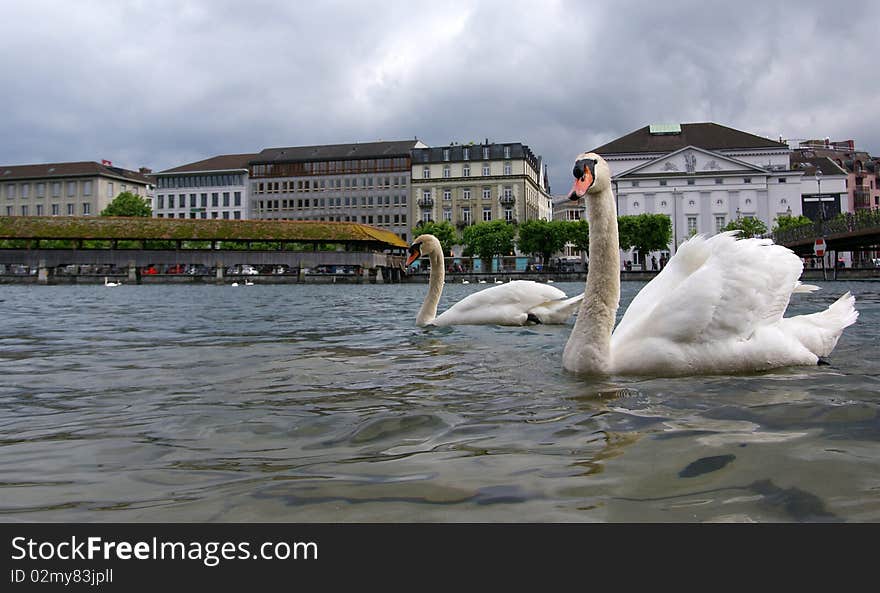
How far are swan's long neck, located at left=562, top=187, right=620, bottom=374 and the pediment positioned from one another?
8913 centimetres

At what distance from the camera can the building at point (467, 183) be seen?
10250 cm

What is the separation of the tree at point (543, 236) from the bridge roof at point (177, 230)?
28.4 m

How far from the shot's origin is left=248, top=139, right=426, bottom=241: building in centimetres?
10450

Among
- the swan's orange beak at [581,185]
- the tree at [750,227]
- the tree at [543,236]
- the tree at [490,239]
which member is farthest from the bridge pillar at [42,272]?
the tree at [750,227]

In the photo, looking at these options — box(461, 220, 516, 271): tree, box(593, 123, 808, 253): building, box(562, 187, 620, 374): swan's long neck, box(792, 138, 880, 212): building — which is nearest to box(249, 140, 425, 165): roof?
box(461, 220, 516, 271): tree

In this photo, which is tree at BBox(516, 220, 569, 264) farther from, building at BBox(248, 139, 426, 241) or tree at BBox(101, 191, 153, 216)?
tree at BBox(101, 191, 153, 216)

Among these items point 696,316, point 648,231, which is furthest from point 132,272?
point 696,316

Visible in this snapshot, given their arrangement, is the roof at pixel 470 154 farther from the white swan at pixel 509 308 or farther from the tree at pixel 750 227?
the white swan at pixel 509 308

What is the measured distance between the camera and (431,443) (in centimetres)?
322

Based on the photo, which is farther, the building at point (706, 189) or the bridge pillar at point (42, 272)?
the building at point (706, 189)

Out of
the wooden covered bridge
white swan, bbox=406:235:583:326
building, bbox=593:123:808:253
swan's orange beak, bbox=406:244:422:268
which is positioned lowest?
white swan, bbox=406:235:583:326

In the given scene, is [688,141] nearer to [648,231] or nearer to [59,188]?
[648,231]

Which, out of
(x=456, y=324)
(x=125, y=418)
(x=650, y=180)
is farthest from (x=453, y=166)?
(x=125, y=418)
